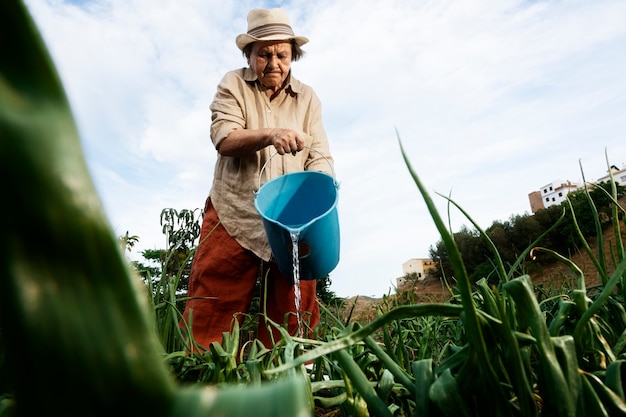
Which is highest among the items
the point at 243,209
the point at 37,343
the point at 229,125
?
the point at 229,125

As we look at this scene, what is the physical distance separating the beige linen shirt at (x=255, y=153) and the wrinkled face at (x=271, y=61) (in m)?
0.10

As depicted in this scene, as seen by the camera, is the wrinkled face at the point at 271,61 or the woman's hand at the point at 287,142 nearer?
the woman's hand at the point at 287,142

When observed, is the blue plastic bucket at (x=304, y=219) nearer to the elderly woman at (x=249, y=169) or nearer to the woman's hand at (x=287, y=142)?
the elderly woman at (x=249, y=169)

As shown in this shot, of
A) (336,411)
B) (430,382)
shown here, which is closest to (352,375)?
(430,382)

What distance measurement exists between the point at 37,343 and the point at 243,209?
2362mm

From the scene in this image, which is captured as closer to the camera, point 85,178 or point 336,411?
point 85,178

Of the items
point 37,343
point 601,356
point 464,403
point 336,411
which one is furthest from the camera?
point 336,411

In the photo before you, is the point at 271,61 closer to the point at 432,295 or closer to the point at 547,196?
the point at 432,295

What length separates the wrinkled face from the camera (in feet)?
8.35

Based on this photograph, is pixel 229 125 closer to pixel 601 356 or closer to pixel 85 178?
pixel 601 356

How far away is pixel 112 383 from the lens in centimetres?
11

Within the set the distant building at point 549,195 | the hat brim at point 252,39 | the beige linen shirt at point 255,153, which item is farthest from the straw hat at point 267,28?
the distant building at point 549,195

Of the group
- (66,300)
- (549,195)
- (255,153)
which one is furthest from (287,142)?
(549,195)

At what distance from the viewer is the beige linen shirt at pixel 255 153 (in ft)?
7.95
